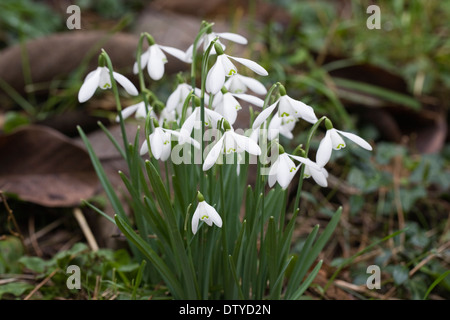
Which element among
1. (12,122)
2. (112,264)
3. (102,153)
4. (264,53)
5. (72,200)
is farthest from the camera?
(264,53)

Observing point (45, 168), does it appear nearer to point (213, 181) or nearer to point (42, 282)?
point (42, 282)

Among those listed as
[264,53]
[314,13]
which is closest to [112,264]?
[264,53]

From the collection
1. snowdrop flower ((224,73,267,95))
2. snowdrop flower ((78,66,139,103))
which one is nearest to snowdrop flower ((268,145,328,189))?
snowdrop flower ((224,73,267,95))

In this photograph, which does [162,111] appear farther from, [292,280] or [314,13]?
[314,13]

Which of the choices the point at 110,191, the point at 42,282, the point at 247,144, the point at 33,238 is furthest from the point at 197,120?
the point at 33,238

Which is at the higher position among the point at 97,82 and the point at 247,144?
the point at 97,82

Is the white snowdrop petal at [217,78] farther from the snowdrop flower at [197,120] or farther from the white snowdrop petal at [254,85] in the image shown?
the white snowdrop petal at [254,85]
